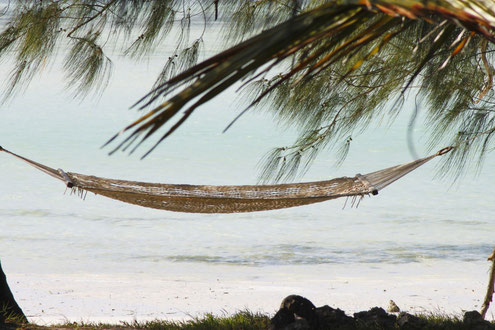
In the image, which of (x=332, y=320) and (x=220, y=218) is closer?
(x=332, y=320)

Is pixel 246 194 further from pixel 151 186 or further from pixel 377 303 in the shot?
pixel 377 303

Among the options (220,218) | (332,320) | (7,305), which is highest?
(220,218)

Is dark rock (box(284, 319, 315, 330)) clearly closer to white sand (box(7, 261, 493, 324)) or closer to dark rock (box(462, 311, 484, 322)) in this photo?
dark rock (box(462, 311, 484, 322))

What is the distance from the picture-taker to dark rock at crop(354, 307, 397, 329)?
2197 millimetres

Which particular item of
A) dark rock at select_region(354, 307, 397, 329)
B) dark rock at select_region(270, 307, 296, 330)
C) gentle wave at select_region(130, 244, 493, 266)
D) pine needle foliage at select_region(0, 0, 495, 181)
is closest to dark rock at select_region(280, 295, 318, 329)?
dark rock at select_region(270, 307, 296, 330)

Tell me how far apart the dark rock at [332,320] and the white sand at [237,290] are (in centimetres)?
67

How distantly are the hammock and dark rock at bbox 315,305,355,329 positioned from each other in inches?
14.3

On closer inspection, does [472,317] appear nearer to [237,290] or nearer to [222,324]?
[222,324]

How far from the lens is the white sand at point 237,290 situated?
→ 10.3 ft

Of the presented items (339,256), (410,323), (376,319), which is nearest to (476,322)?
→ (410,323)

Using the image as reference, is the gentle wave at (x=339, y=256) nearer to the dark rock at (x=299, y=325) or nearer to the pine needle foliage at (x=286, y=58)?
the pine needle foliage at (x=286, y=58)

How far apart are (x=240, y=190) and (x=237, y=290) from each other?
169 cm

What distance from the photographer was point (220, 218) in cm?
731

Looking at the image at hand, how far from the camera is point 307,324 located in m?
2.06
